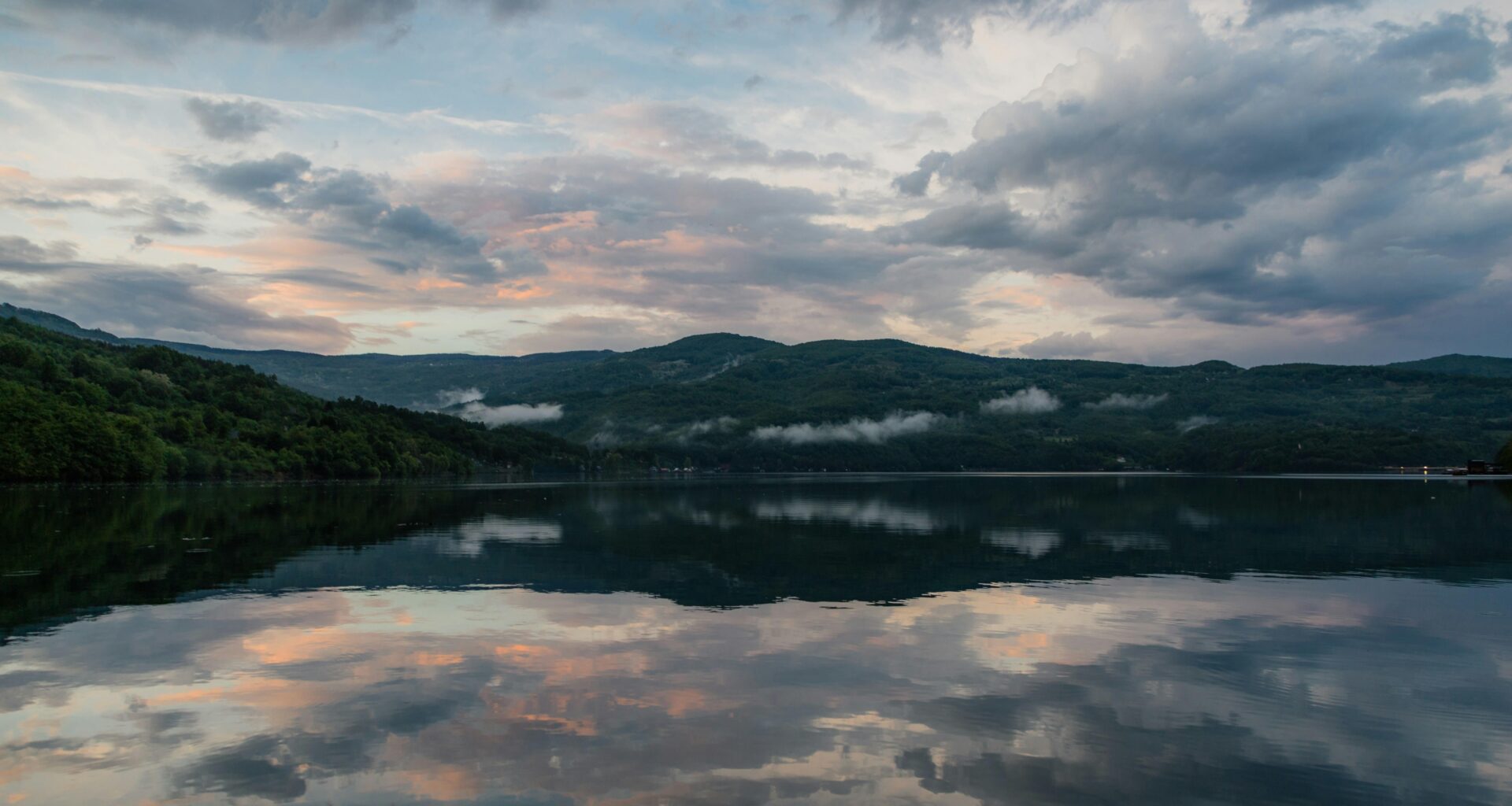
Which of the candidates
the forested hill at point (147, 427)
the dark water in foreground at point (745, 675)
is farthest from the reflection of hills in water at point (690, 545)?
the forested hill at point (147, 427)

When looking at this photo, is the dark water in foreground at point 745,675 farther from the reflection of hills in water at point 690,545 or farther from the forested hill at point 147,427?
the forested hill at point 147,427

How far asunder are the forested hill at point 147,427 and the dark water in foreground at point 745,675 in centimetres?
9092

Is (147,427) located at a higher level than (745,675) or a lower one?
higher

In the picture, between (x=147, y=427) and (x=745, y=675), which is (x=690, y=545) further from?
(x=147, y=427)

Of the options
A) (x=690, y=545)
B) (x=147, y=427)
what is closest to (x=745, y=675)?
(x=690, y=545)

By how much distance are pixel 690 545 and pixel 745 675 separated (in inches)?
1138

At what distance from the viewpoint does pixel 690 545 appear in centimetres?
4838

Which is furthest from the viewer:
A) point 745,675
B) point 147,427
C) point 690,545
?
point 147,427

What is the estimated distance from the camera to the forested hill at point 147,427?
390 ft

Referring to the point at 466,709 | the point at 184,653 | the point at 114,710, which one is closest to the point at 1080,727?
the point at 466,709

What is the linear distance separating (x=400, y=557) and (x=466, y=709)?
87.8 feet

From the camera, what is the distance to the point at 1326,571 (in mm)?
39125

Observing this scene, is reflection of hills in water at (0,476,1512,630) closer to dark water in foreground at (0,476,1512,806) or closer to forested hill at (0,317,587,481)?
dark water in foreground at (0,476,1512,806)

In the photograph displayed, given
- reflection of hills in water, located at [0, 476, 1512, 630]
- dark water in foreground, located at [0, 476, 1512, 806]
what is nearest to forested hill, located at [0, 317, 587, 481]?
reflection of hills in water, located at [0, 476, 1512, 630]
